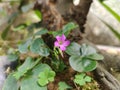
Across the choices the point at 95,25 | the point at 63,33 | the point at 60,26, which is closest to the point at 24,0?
the point at 95,25

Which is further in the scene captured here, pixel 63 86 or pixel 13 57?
pixel 13 57

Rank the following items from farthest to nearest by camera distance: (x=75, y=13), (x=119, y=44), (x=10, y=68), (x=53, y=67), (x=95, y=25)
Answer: (x=95, y=25)
(x=119, y=44)
(x=75, y=13)
(x=10, y=68)
(x=53, y=67)

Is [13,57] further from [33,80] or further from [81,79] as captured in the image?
[81,79]

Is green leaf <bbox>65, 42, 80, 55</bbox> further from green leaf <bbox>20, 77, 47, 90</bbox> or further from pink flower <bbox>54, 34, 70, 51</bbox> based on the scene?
green leaf <bbox>20, 77, 47, 90</bbox>

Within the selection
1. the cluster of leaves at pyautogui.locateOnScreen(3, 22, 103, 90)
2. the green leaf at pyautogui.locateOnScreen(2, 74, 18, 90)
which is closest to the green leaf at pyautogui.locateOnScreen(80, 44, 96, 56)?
the cluster of leaves at pyautogui.locateOnScreen(3, 22, 103, 90)

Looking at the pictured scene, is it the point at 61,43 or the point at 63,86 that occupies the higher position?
the point at 61,43

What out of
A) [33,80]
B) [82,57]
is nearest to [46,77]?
[33,80]

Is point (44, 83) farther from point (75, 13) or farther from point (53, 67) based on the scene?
point (75, 13)
